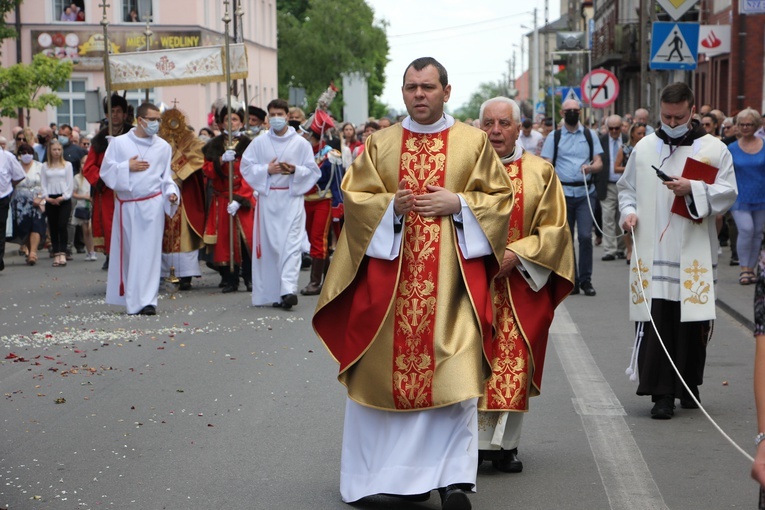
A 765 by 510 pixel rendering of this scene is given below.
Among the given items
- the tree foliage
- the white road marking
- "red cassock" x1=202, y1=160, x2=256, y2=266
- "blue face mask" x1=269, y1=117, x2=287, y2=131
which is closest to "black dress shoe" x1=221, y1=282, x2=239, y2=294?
"red cassock" x1=202, y1=160, x2=256, y2=266

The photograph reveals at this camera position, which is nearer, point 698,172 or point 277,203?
point 698,172

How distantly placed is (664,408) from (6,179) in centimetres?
1328

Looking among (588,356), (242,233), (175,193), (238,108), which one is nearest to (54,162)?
(238,108)

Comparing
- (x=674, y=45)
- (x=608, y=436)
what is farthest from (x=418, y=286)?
(x=674, y=45)

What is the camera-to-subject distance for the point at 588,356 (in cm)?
1038

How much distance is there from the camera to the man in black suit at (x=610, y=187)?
1902 centimetres

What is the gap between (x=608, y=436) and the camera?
7395 millimetres

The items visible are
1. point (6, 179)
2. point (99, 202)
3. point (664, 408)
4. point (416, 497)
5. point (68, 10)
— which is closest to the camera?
point (416, 497)

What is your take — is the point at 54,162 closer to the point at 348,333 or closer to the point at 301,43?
the point at 348,333

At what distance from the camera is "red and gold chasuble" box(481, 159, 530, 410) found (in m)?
6.55

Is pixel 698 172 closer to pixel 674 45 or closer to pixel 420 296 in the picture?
pixel 420 296

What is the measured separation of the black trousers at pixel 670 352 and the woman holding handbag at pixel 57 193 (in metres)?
13.4

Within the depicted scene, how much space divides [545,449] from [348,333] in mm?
1606

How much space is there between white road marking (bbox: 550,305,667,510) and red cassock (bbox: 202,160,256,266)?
215 inches
